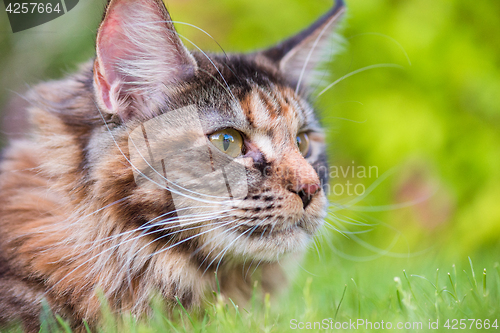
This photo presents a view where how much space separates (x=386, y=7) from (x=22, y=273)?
2.72 metres

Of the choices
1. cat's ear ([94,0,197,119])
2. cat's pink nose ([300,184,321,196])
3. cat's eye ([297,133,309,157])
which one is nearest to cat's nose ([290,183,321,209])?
cat's pink nose ([300,184,321,196])

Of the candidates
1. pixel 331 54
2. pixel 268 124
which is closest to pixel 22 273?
pixel 268 124

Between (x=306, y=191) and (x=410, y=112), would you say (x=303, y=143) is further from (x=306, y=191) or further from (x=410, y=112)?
(x=410, y=112)

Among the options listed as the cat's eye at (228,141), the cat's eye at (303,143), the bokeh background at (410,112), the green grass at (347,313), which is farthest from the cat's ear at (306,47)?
the green grass at (347,313)

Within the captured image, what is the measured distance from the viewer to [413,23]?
9.21 ft

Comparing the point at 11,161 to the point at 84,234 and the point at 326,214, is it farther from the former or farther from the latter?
the point at 326,214

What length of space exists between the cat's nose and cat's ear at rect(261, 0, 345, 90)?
0.69m

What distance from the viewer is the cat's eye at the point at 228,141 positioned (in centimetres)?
140

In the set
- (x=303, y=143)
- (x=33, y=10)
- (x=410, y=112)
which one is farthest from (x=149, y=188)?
(x=410, y=112)

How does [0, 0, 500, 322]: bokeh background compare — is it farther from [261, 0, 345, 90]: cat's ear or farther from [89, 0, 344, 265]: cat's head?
[89, 0, 344, 265]: cat's head

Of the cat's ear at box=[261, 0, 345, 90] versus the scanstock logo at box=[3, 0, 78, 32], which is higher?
the scanstock logo at box=[3, 0, 78, 32]

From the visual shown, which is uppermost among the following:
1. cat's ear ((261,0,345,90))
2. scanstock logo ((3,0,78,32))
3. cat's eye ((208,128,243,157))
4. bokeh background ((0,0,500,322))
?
scanstock logo ((3,0,78,32))

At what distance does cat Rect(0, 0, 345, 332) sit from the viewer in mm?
1329

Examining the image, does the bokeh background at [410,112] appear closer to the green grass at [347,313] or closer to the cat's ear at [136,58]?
the green grass at [347,313]
